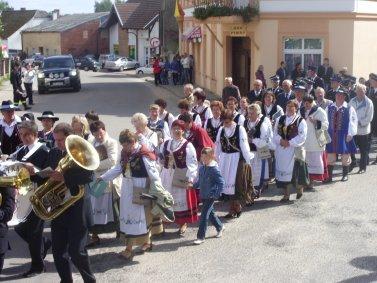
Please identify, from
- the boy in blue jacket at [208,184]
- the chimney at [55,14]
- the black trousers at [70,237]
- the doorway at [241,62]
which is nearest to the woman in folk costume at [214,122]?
the boy in blue jacket at [208,184]

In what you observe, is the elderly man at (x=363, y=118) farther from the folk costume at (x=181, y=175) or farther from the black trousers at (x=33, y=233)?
the black trousers at (x=33, y=233)

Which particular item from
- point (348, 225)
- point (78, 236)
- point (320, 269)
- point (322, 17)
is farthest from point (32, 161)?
point (322, 17)

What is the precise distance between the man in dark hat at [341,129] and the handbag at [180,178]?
4.36 metres

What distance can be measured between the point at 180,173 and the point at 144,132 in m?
0.85

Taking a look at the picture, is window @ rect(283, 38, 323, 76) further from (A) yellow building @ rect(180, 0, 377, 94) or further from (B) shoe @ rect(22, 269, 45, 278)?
(B) shoe @ rect(22, 269, 45, 278)

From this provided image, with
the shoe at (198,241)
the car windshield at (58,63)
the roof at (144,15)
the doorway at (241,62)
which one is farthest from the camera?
the roof at (144,15)

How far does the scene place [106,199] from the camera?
9078 millimetres

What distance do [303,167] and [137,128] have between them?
332cm

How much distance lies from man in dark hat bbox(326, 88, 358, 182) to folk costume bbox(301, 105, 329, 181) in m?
0.79

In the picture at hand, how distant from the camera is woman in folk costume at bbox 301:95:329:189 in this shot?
11.9 metres

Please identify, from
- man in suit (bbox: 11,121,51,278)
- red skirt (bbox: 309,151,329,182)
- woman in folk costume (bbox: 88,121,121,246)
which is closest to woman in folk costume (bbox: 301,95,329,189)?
red skirt (bbox: 309,151,329,182)

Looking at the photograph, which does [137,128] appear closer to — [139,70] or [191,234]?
[191,234]

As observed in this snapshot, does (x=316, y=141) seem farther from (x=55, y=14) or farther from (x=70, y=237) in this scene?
(x=55, y=14)

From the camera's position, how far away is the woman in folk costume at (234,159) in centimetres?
1012
